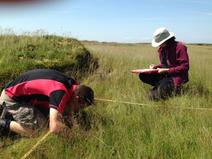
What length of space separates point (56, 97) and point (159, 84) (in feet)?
8.84

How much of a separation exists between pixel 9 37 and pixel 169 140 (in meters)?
6.99

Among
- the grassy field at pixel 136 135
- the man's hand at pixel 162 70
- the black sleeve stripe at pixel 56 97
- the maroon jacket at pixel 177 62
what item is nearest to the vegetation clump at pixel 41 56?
the man's hand at pixel 162 70

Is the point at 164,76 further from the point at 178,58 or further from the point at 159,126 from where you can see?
the point at 159,126

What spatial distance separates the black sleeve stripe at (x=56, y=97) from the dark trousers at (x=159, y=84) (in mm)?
2109

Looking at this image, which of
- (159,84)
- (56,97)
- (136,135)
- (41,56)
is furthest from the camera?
(41,56)

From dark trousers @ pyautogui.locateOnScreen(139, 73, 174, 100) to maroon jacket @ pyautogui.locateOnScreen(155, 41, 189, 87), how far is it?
0.38 ft

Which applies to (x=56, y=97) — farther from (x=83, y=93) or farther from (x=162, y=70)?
(x=162, y=70)

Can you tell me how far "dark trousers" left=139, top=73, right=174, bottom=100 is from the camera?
5875 mm

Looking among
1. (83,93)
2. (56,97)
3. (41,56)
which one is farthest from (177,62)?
(41,56)

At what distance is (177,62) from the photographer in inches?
247

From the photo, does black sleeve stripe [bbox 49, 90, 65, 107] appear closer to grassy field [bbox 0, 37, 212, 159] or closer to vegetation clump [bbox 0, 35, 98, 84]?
grassy field [bbox 0, 37, 212, 159]

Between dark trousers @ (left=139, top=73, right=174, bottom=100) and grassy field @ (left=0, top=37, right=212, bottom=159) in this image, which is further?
dark trousers @ (left=139, top=73, right=174, bottom=100)

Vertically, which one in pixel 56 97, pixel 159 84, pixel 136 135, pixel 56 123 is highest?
pixel 56 97

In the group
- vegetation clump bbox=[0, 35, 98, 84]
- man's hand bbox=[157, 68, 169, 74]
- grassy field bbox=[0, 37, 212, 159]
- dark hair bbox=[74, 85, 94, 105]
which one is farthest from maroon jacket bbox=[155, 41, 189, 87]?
dark hair bbox=[74, 85, 94, 105]
